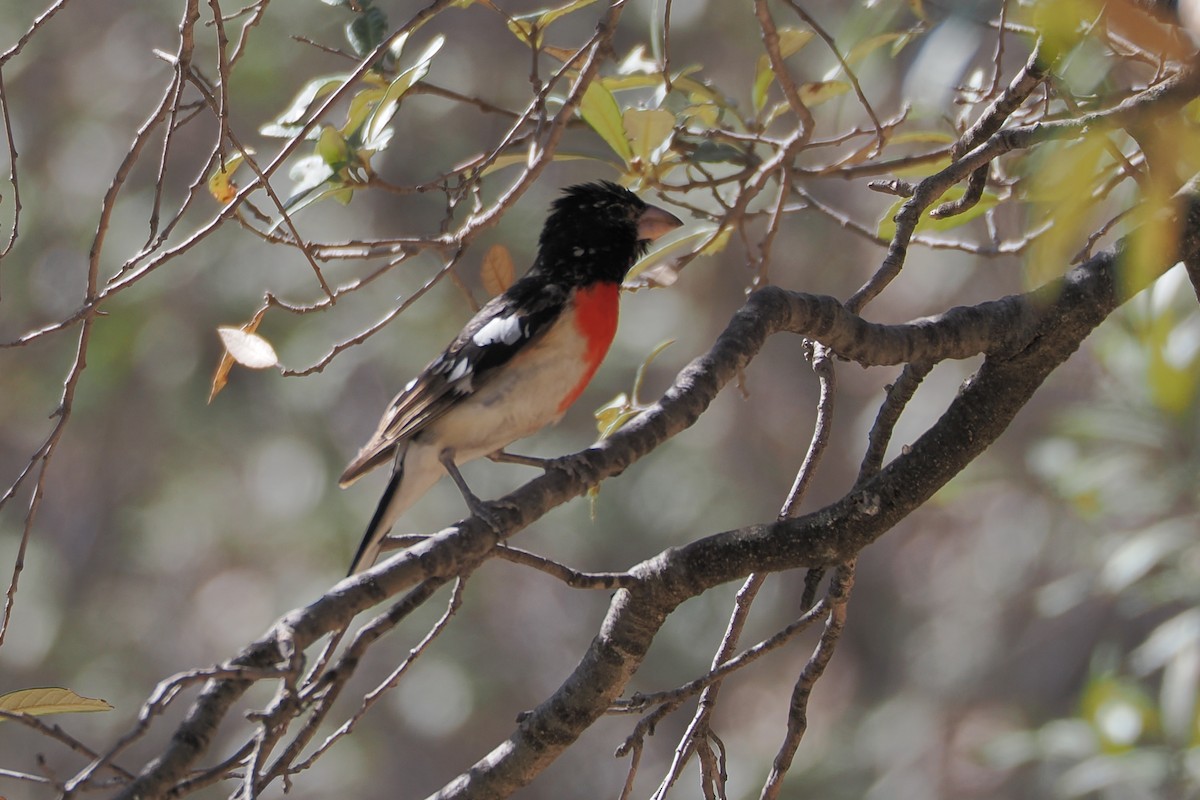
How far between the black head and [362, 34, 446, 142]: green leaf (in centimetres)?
130

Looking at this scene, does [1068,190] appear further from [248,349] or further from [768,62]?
[768,62]

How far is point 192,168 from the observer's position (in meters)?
10.0

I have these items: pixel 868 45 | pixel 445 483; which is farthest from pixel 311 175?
pixel 445 483

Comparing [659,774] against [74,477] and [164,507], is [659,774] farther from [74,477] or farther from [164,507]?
[74,477]

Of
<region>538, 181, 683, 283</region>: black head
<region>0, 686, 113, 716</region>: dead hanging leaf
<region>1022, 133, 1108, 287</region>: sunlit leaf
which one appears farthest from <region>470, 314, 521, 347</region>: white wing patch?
<region>1022, 133, 1108, 287</region>: sunlit leaf

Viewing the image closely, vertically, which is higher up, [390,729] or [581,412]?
[581,412]

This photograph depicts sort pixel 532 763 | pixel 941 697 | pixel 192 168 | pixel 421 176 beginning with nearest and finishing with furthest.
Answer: pixel 532 763 → pixel 941 697 → pixel 421 176 → pixel 192 168

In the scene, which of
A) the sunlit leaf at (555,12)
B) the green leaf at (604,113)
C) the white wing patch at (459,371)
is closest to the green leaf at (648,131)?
the green leaf at (604,113)

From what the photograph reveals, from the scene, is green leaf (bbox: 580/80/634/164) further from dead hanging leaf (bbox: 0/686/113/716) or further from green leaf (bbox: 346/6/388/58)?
dead hanging leaf (bbox: 0/686/113/716)

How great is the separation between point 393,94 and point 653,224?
1.52 metres

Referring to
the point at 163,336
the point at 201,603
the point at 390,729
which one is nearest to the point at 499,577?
the point at 390,729

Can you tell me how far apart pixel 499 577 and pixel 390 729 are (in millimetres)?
1598

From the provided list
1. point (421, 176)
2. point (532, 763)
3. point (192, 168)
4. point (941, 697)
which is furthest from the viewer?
point (192, 168)

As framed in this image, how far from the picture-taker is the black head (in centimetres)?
370
